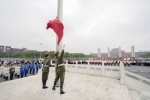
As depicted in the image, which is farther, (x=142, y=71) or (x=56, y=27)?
(x=142, y=71)

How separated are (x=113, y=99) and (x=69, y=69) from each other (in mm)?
8533

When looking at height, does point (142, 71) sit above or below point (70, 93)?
below

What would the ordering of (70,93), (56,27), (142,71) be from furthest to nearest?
(142,71) < (56,27) < (70,93)

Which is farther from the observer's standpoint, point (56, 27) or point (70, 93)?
point (56, 27)

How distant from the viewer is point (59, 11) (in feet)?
17.0

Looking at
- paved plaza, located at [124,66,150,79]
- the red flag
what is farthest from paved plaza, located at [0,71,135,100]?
paved plaza, located at [124,66,150,79]

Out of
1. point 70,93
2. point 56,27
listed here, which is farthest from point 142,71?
point 56,27

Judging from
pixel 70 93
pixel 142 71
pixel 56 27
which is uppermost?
pixel 56 27

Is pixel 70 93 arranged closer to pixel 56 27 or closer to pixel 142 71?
pixel 56 27

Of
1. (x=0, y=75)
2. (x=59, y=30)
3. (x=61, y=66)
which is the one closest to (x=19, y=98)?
(x=61, y=66)

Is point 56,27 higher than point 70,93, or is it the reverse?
point 56,27

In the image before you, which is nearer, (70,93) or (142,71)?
(70,93)

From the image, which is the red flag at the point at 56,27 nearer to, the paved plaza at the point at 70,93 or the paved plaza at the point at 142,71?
the paved plaza at the point at 70,93

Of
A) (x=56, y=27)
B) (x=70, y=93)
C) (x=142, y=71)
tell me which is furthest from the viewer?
(x=142, y=71)
